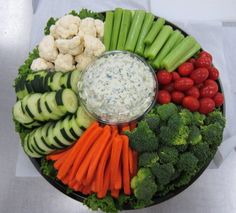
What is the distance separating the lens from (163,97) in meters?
1.19

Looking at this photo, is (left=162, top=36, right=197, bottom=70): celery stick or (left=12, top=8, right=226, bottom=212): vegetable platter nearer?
(left=12, top=8, right=226, bottom=212): vegetable platter

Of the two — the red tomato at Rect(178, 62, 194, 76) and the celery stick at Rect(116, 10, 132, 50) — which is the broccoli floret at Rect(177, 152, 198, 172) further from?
the celery stick at Rect(116, 10, 132, 50)

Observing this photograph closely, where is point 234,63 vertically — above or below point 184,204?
above

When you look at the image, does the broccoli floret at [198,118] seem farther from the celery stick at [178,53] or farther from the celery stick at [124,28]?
the celery stick at [124,28]

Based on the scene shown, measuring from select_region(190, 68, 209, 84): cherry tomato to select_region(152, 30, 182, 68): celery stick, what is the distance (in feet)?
0.45

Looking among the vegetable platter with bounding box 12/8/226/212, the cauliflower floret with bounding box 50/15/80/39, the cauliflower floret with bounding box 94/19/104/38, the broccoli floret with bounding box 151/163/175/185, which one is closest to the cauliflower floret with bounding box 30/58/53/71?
the vegetable platter with bounding box 12/8/226/212

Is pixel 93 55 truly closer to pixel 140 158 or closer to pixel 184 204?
pixel 140 158

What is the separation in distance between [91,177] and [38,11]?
2.82 ft

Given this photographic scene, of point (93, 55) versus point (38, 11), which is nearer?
point (93, 55)

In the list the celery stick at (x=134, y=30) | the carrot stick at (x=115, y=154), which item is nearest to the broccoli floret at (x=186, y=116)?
the carrot stick at (x=115, y=154)

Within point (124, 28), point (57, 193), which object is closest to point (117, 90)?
point (124, 28)

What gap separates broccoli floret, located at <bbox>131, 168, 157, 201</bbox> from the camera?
3.46ft

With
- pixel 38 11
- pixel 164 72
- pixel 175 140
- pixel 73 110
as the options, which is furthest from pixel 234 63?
pixel 38 11

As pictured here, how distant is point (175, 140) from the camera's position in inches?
41.6
